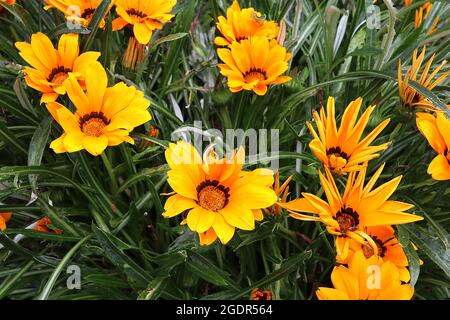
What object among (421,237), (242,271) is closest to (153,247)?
(242,271)

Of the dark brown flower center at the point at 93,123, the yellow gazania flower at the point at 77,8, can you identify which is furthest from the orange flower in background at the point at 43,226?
the yellow gazania flower at the point at 77,8

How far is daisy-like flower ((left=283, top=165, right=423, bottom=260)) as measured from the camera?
0.79 m

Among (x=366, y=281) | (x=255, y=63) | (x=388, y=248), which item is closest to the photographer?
(x=366, y=281)

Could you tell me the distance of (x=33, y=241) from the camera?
46.4 inches

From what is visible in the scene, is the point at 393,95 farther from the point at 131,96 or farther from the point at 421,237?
the point at 131,96

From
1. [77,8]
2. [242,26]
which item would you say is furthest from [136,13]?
[242,26]

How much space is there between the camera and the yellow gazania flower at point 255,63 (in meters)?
0.99

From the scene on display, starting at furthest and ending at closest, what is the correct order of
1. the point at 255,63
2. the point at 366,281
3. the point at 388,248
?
the point at 255,63 < the point at 388,248 < the point at 366,281

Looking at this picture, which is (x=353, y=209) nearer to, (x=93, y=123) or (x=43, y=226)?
(x=93, y=123)

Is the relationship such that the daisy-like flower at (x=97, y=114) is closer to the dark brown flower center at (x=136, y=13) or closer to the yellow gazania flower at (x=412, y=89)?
the dark brown flower center at (x=136, y=13)

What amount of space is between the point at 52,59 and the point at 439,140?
0.74 meters

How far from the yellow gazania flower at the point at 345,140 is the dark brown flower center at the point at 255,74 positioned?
205 mm

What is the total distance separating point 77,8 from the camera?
97 centimetres

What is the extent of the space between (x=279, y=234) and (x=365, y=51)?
48 centimetres
